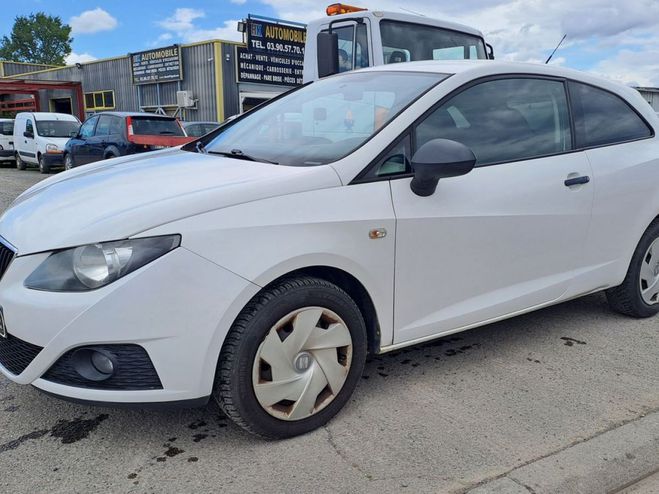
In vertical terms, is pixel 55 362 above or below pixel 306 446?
above

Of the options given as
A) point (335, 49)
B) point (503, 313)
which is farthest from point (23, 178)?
point (503, 313)

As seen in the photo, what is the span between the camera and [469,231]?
2.90 metres

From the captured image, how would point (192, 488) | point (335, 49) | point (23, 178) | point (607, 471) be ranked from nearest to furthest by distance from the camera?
point (192, 488) < point (607, 471) < point (335, 49) < point (23, 178)

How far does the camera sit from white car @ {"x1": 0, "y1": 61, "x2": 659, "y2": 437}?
2.20 metres

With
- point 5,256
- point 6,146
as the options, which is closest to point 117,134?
point 6,146

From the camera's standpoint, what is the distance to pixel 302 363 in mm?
2512

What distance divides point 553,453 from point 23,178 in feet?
50.5

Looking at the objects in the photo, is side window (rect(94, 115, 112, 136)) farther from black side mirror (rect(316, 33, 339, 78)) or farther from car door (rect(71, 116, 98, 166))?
black side mirror (rect(316, 33, 339, 78))

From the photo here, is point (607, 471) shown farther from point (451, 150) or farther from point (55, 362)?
point (55, 362)

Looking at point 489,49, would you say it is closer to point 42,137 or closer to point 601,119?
point 601,119

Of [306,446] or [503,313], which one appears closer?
[306,446]

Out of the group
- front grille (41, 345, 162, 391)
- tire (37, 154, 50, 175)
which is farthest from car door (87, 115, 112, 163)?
front grille (41, 345, 162, 391)

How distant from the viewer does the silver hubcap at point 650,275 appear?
4012mm

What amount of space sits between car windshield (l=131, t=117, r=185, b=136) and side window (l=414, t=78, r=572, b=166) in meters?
10.1
